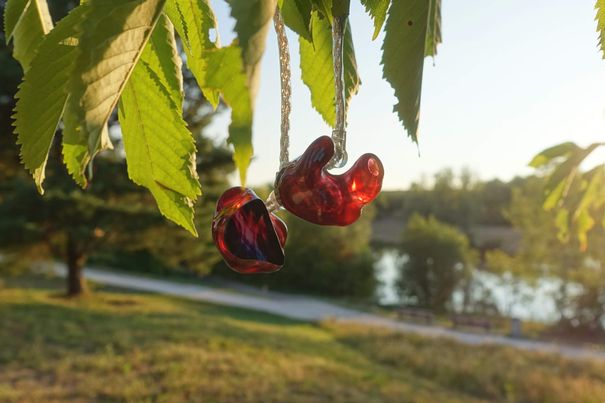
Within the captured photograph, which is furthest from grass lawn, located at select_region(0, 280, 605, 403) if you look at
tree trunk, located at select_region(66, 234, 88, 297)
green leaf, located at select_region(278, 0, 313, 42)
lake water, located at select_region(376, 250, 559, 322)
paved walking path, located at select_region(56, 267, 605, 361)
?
lake water, located at select_region(376, 250, 559, 322)

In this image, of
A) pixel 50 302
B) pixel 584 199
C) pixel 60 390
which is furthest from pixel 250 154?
pixel 50 302

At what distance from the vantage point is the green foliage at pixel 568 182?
1.29 metres

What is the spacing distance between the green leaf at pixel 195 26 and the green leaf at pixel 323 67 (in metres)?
0.09

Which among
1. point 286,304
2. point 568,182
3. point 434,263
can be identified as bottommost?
point 286,304

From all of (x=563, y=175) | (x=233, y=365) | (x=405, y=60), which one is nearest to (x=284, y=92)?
(x=405, y=60)

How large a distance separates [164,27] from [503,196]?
24.3 m

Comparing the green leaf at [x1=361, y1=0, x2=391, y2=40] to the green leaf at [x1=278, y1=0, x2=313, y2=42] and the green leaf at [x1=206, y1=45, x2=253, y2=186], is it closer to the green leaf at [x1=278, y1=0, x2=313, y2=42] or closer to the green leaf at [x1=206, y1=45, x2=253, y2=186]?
the green leaf at [x1=278, y1=0, x2=313, y2=42]

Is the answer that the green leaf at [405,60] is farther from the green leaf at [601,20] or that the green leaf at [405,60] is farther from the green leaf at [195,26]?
the green leaf at [601,20]

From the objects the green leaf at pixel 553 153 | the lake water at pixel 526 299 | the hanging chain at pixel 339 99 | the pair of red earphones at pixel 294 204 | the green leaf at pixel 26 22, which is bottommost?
the lake water at pixel 526 299

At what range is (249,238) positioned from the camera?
381 millimetres

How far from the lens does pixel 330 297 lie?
58.2ft

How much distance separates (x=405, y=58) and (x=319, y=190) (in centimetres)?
11

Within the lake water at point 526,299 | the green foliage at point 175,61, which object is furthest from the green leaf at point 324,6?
the lake water at point 526,299

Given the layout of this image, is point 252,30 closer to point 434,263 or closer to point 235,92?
point 235,92
